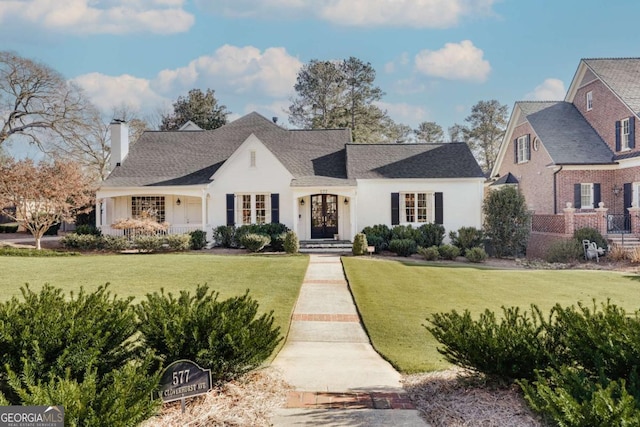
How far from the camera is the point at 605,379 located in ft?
11.1

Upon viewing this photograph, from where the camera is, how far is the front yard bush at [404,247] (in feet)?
65.5

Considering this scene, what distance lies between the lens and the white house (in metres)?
22.0

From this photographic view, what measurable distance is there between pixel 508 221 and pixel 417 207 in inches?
172

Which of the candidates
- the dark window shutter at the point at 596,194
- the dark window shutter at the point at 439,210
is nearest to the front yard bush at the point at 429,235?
the dark window shutter at the point at 439,210

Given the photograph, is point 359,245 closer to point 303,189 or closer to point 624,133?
point 303,189

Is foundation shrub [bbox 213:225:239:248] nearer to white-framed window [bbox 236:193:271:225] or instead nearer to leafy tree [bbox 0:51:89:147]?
white-framed window [bbox 236:193:271:225]

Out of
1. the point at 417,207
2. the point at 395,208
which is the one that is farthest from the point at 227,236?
the point at 417,207

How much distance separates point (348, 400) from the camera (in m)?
4.48

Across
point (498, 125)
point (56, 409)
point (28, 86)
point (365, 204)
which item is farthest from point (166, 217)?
point (498, 125)

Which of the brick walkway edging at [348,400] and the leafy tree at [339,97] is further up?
the leafy tree at [339,97]

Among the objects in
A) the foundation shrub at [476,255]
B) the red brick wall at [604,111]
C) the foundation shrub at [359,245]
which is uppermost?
the red brick wall at [604,111]

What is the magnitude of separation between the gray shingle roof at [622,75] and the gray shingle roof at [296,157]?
8.26 metres

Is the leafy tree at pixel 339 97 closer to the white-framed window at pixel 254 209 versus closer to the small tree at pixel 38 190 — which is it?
the white-framed window at pixel 254 209

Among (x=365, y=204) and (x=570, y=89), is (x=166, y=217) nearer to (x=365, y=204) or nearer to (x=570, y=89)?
(x=365, y=204)
